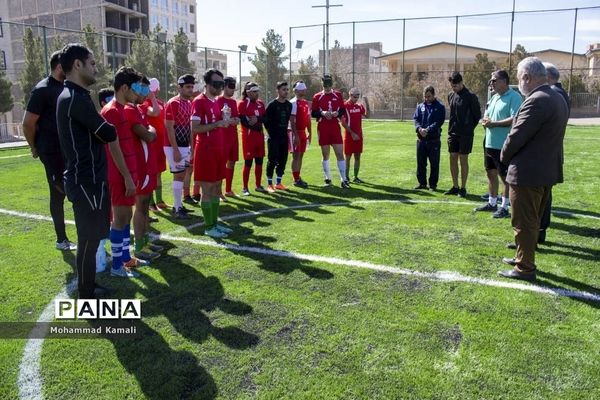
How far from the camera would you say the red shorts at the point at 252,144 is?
9930 millimetres

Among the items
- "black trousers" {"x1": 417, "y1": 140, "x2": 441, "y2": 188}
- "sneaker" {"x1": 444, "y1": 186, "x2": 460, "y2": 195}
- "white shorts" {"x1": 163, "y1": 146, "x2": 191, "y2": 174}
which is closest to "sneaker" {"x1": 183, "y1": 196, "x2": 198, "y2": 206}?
"white shorts" {"x1": 163, "y1": 146, "x2": 191, "y2": 174}

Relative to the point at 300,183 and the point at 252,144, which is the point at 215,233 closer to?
the point at 252,144

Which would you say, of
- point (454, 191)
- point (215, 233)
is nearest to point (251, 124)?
point (215, 233)

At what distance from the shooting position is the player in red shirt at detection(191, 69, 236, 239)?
6387mm

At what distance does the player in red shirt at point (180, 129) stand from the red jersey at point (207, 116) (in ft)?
4.02

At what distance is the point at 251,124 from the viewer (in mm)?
9750

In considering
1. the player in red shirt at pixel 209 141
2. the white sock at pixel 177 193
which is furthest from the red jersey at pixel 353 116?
the player in red shirt at pixel 209 141

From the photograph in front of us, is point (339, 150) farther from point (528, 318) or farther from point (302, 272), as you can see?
point (528, 318)

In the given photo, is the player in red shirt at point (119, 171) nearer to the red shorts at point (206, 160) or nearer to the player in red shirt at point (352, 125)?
the red shorts at point (206, 160)

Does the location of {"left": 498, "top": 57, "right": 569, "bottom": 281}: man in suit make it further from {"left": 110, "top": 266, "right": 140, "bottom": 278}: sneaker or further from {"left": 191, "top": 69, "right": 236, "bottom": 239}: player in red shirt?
{"left": 110, "top": 266, "right": 140, "bottom": 278}: sneaker

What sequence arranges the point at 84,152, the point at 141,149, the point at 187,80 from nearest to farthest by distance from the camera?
1. the point at 84,152
2. the point at 141,149
3. the point at 187,80

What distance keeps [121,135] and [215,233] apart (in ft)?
6.97

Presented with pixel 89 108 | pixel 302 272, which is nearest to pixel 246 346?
pixel 302 272

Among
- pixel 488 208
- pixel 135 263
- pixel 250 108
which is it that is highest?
pixel 250 108
